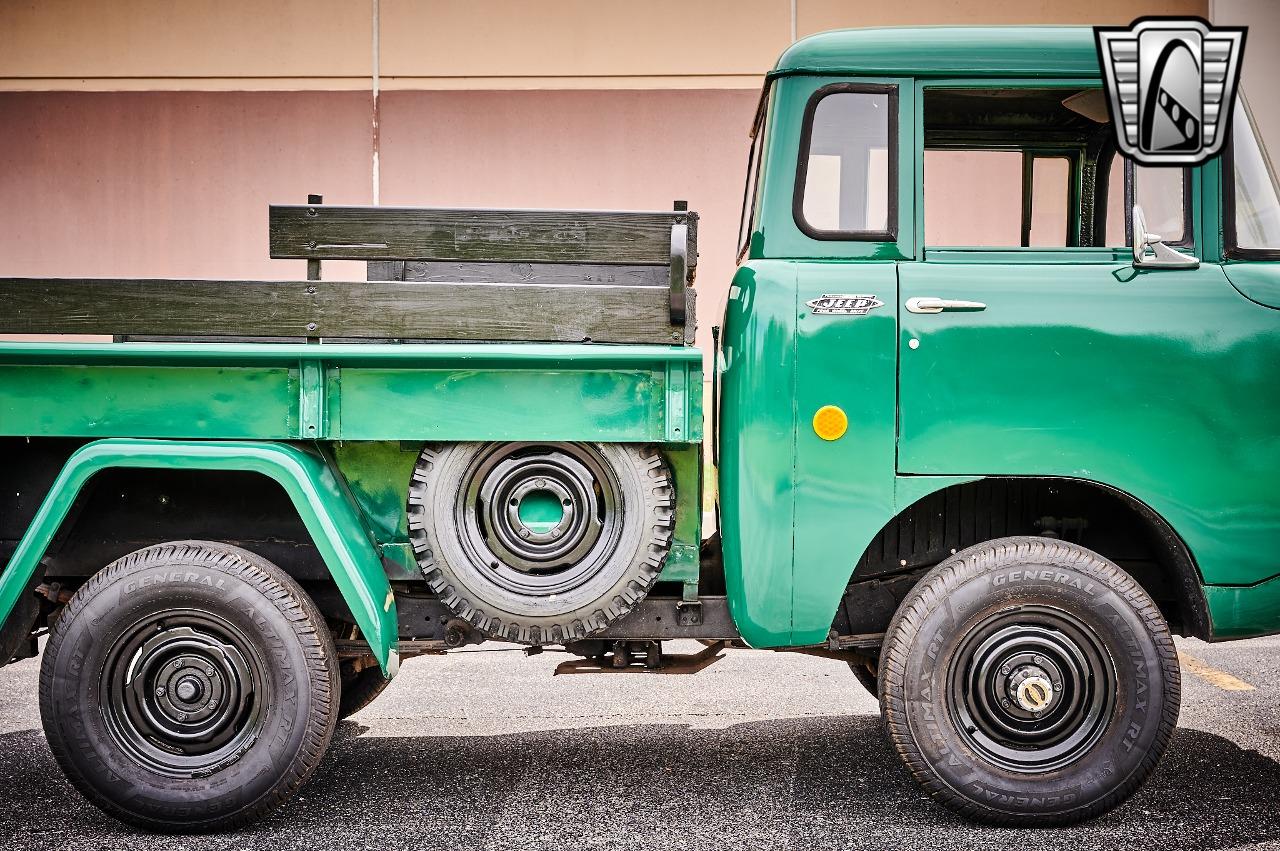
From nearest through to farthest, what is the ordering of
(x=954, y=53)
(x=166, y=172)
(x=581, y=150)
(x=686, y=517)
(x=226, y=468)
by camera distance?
(x=226, y=468)
(x=954, y=53)
(x=686, y=517)
(x=581, y=150)
(x=166, y=172)

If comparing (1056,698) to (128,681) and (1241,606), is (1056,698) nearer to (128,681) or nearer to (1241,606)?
(1241,606)

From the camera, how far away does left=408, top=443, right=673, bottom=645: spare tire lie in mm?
3062

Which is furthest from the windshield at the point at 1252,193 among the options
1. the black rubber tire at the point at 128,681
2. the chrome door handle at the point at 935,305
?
the black rubber tire at the point at 128,681

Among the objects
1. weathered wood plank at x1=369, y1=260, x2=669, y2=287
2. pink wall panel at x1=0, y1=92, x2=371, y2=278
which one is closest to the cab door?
weathered wood plank at x1=369, y1=260, x2=669, y2=287

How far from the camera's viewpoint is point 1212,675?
482cm

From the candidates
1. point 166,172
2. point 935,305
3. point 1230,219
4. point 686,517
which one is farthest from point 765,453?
point 166,172

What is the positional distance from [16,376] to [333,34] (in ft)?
19.6

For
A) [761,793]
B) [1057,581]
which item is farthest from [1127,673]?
[761,793]

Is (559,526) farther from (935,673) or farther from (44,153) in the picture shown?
(44,153)

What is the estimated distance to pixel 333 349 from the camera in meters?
2.94

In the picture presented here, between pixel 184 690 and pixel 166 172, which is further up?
pixel 166 172

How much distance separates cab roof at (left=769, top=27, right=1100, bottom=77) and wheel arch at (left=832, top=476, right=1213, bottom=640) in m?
1.27

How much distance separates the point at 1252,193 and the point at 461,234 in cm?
240

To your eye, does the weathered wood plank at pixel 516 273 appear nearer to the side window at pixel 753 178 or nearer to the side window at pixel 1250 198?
the side window at pixel 753 178
